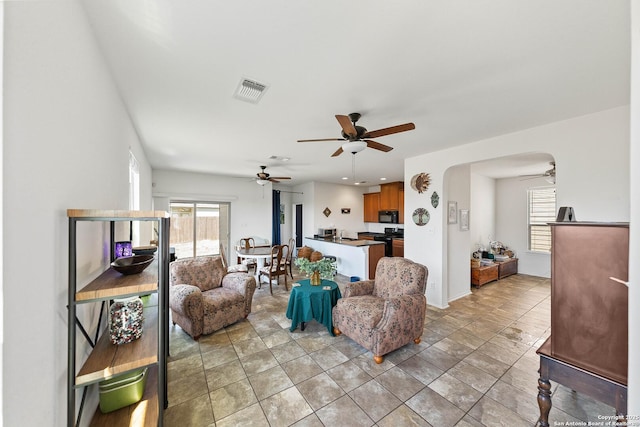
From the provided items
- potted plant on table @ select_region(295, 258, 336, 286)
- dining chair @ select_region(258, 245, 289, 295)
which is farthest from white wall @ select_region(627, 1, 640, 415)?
dining chair @ select_region(258, 245, 289, 295)

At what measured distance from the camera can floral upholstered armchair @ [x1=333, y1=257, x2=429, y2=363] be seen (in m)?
2.46

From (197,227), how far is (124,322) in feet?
17.6

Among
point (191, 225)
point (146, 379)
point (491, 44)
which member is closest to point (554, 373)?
point (491, 44)

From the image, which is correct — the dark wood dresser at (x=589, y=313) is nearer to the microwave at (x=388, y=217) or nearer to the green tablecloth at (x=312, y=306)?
the green tablecloth at (x=312, y=306)

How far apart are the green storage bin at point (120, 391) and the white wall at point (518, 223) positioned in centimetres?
751

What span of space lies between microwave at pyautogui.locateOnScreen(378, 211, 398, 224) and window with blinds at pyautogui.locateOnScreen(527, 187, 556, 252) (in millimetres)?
3120

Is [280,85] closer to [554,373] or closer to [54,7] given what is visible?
[54,7]

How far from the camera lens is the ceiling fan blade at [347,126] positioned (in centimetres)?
212

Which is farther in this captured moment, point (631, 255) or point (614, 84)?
point (614, 84)

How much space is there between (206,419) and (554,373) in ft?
7.86

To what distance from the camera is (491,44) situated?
4.96 ft

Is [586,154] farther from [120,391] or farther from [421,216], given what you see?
[120,391]

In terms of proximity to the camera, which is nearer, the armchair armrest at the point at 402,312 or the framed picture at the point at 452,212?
the armchair armrest at the point at 402,312

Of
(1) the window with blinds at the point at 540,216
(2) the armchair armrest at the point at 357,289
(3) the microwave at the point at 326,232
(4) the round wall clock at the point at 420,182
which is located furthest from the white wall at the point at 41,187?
(1) the window with blinds at the point at 540,216
